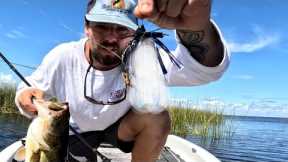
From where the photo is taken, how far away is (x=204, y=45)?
8.24 feet

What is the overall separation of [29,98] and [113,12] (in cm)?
104

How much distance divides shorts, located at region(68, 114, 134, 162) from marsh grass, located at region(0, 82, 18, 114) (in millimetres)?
14583

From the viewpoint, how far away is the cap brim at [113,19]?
3326 millimetres

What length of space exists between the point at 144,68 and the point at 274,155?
532 inches

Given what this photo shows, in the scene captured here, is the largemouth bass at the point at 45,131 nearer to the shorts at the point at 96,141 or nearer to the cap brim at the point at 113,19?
the cap brim at the point at 113,19

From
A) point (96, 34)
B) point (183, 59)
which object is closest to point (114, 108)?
point (96, 34)

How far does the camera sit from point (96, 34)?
3467mm

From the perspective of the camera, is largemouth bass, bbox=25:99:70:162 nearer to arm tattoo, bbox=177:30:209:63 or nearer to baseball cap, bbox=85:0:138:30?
arm tattoo, bbox=177:30:209:63

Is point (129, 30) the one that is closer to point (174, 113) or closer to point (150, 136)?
point (150, 136)

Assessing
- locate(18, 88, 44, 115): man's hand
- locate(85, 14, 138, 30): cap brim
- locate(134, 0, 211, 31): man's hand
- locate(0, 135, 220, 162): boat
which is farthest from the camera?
locate(0, 135, 220, 162): boat

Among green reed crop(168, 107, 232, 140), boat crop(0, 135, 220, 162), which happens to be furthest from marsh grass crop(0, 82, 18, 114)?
boat crop(0, 135, 220, 162)

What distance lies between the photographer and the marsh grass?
59.6 feet

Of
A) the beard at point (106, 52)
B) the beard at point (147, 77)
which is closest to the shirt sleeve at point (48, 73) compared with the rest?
the beard at point (106, 52)

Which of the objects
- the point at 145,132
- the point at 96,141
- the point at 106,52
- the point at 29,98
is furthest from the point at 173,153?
the point at 29,98
